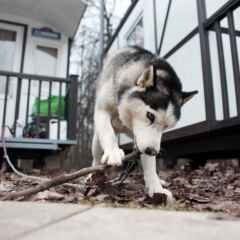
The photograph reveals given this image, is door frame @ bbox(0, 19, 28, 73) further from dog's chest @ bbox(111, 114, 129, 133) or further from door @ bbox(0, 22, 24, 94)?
dog's chest @ bbox(111, 114, 129, 133)

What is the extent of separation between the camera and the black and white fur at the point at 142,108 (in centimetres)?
304

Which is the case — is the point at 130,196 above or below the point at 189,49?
below

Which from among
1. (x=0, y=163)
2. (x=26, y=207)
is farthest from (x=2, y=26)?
(x=26, y=207)

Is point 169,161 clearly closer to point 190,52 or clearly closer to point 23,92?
point 190,52

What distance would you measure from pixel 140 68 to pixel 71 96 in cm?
443

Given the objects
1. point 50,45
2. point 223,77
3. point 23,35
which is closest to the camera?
point 223,77

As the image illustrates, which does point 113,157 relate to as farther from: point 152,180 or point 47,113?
point 47,113

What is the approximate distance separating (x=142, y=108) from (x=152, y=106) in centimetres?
9

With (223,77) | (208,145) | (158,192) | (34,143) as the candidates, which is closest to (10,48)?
(34,143)

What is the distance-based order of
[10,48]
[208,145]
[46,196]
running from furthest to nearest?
[10,48] < [208,145] < [46,196]

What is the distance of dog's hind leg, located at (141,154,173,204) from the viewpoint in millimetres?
3031

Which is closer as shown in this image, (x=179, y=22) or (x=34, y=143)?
(x=34, y=143)

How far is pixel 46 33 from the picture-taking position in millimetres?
10062

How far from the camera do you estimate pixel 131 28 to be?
10.4m
